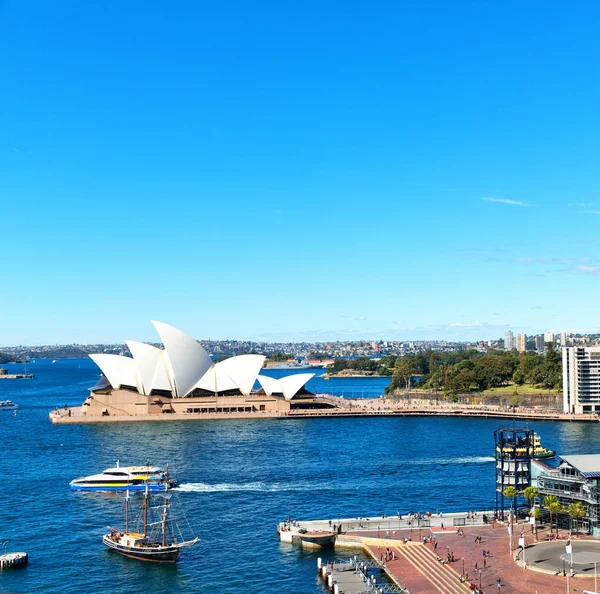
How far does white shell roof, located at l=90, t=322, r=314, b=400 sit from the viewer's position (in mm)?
81500

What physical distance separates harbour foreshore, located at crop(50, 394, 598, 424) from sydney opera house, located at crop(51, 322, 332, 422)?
8.7 inches

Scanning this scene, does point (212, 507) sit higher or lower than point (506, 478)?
lower

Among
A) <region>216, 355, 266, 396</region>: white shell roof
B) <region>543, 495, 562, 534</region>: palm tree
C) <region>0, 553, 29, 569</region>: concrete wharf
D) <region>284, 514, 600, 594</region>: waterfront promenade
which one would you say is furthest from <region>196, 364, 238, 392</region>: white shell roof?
<region>543, 495, 562, 534</region>: palm tree

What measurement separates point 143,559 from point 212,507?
864 cm

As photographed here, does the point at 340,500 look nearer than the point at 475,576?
No

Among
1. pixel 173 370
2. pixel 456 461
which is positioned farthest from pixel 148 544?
pixel 173 370

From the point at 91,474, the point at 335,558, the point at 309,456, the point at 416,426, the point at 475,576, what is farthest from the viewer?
the point at 416,426

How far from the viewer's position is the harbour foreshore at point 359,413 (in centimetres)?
8006

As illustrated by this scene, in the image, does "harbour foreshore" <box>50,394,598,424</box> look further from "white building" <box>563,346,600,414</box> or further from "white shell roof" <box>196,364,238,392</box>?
"white shell roof" <box>196,364,238,392</box>

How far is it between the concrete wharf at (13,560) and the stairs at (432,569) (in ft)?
52.1

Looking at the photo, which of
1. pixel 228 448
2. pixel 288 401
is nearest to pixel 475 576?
pixel 228 448

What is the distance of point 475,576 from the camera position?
26.8 metres

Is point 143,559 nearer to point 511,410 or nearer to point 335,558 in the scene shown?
point 335,558

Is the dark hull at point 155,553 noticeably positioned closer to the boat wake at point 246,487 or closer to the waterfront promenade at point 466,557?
the waterfront promenade at point 466,557
